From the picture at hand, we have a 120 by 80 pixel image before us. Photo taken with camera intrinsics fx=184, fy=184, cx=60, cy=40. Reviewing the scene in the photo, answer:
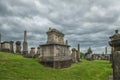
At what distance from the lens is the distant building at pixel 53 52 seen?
3762cm

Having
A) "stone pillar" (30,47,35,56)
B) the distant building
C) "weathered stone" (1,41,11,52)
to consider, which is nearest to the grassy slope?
the distant building

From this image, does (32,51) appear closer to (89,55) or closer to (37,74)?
(37,74)

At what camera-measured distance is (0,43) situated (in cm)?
5072

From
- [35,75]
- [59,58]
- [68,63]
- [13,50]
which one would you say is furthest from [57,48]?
[13,50]

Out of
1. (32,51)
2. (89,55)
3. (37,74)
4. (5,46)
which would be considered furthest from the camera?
(89,55)

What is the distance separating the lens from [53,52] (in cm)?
3759

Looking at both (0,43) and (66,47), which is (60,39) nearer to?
(66,47)

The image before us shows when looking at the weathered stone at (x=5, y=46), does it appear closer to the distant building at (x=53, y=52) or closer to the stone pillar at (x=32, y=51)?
the stone pillar at (x=32, y=51)

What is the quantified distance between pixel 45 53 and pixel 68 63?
21.7 feet

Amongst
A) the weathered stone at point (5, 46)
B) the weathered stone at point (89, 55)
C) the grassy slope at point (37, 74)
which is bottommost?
the grassy slope at point (37, 74)

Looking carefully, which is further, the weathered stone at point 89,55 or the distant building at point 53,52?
the weathered stone at point 89,55

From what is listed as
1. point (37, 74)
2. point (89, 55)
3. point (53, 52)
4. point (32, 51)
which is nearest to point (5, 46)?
point (32, 51)

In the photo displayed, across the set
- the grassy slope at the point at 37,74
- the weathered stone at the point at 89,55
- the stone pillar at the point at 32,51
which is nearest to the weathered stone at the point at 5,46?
the stone pillar at the point at 32,51

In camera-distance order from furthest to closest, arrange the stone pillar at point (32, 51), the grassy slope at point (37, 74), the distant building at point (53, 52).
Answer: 1. the stone pillar at point (32, 51)
2. the distant building at point (53, 52)
3. the grassy slope at point (37, 74)
